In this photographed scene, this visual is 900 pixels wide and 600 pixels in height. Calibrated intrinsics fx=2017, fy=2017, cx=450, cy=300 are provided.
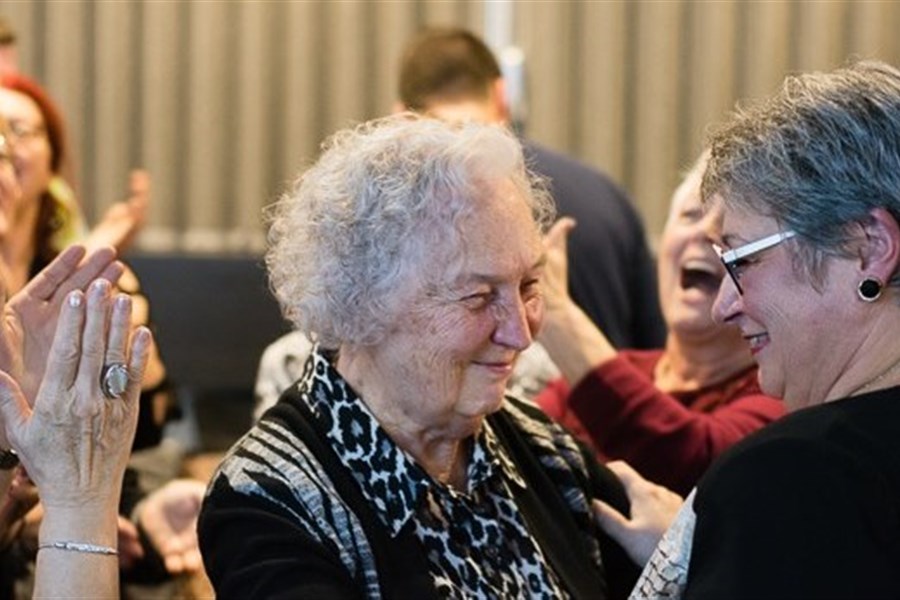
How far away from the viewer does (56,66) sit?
7.03 meters

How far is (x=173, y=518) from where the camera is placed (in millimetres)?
3783

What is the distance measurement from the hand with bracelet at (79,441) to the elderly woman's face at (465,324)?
1.33 feet

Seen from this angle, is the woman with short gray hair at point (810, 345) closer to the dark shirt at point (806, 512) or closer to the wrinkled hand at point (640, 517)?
the dark shirt at point (806, 512)

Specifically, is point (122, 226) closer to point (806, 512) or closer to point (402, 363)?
point (402, 363)

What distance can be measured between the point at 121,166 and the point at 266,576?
445 centimetres

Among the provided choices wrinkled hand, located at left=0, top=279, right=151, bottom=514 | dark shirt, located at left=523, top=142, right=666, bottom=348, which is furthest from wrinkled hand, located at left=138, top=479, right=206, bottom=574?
dark shirt, located at left=523, top=142, right=666, bottom=348

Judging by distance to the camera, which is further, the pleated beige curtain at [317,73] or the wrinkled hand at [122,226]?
the pleated beige curtain at [317,73]

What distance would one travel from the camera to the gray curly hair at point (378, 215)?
118 inches

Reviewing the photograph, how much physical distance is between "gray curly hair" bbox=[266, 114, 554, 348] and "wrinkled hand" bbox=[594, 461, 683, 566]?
575 mm

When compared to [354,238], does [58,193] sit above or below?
below

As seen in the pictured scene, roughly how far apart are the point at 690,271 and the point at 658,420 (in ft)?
1.26

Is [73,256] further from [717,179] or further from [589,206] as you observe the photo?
[589,206]

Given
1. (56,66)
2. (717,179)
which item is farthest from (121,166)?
(717,179)

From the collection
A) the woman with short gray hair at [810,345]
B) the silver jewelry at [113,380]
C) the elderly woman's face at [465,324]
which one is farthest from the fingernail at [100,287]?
the woman with short gray hair at [810,345]
